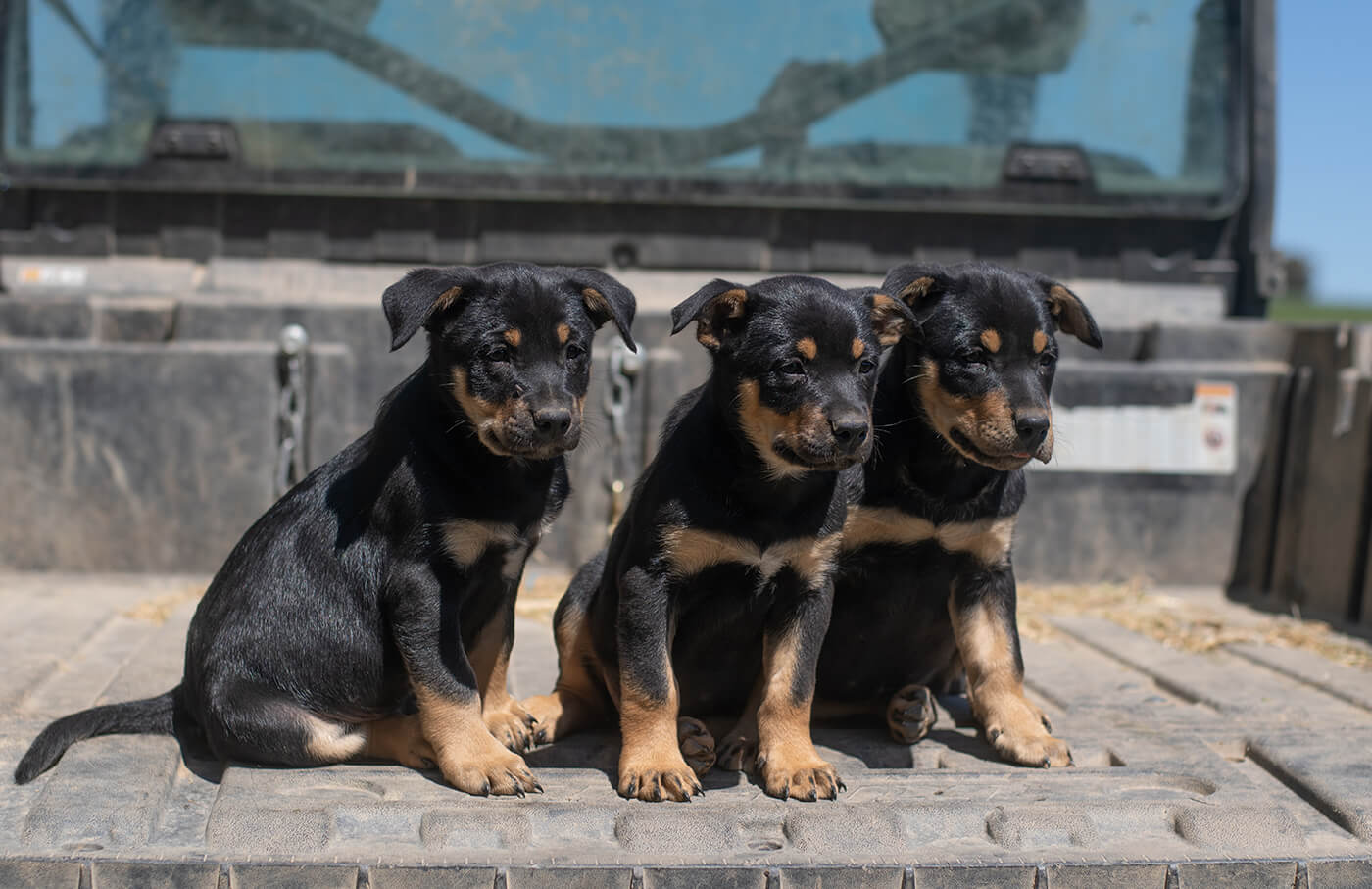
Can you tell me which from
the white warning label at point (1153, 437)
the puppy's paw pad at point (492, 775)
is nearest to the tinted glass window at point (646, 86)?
the white warning label at point (1153, 437)

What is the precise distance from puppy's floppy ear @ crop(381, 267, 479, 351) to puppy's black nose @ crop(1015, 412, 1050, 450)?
1674 millimetres

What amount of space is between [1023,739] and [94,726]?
2.87 metres

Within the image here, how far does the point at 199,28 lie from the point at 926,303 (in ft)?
16.9

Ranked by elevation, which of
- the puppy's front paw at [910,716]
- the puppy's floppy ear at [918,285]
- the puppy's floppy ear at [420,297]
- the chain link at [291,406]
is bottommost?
the puppy's front paw at [910,716]

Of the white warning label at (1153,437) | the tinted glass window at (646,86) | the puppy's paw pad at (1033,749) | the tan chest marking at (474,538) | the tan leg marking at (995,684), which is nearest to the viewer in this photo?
the tan chest marking at (474,538)

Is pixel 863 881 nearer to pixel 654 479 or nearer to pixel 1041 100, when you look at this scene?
pixel 654 479

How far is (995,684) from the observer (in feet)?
13.6

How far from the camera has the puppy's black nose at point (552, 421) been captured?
3.48 metres

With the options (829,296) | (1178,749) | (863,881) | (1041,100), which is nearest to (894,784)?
(863,881)

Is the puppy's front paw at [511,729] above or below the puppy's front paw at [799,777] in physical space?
below

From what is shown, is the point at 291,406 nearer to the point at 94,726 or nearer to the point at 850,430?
the point at 94,726

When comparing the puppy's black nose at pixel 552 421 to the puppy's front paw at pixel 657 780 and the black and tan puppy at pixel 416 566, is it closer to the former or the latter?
the black and tan puppy at pixel 416 566

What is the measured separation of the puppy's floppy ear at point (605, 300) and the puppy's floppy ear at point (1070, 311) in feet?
4.62

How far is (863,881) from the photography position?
308 cm
